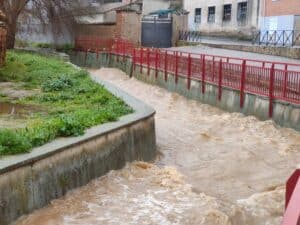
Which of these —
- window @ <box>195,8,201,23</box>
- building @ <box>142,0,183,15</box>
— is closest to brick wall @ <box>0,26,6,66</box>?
building @ <box>142,0,183,15</box>

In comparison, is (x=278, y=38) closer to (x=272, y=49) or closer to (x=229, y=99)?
(x=272, y=49)

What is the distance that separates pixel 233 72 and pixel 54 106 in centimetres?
761

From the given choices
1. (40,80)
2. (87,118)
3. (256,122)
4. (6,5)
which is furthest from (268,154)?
(6,5)

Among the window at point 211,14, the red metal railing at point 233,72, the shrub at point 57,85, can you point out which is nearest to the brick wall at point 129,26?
the window at point 211,14

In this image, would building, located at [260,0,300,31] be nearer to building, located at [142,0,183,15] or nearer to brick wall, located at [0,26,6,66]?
building, located at [142,0,183,15]

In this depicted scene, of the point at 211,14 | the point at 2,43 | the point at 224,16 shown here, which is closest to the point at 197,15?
the point at 211,14

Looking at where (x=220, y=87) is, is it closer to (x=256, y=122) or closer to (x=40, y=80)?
(x=256, y=122)

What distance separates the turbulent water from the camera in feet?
23.0

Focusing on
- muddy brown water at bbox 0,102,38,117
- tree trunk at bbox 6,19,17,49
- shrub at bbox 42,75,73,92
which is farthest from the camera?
tree trunk at bbox 6,19,17,49

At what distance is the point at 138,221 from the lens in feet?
22.5

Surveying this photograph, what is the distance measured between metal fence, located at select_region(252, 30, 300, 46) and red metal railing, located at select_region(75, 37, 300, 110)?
8.31 meters

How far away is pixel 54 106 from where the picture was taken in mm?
10648

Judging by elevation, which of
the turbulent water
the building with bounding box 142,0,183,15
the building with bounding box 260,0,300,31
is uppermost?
the building with bounding box 142,0,183,15

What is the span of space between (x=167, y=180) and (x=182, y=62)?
500 inches
